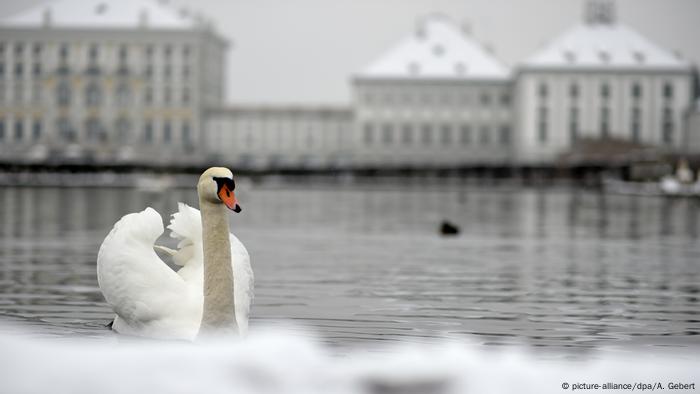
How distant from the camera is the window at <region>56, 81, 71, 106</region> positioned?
130375 mm

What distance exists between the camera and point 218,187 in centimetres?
851

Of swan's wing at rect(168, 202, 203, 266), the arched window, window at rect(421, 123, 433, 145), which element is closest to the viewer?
→ swan's wing at rect(168, 202, 203, 266)

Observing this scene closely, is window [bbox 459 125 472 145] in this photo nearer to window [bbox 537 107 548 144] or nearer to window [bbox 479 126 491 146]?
window [bbox 479 126 491 146]

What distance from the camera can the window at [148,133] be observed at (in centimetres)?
12912

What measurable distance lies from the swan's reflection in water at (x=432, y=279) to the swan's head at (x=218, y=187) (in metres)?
1.71

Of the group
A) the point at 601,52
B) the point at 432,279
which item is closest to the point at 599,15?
the point at 601,52

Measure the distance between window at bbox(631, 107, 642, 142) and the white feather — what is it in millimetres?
109692

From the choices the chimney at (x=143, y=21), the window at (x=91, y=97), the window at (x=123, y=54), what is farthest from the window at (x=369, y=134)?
the window at (x=91, y=97)

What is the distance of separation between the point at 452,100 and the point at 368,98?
7.70m

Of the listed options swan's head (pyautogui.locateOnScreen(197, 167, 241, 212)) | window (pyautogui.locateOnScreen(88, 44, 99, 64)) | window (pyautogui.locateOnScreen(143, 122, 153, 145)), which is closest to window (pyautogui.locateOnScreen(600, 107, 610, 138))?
window (pyautogui.locateOnScreen(143, 122, 153, 145))

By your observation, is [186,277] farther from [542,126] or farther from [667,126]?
[667,126]

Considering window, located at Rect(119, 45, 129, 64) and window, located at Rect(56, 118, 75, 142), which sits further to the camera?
window, located at Rect(56, 118, 75, 142)

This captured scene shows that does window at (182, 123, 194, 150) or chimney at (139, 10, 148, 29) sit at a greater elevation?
chimney at (139, 10, 148, 29)

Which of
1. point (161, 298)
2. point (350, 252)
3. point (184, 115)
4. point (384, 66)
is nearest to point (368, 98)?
point (384, 66)
